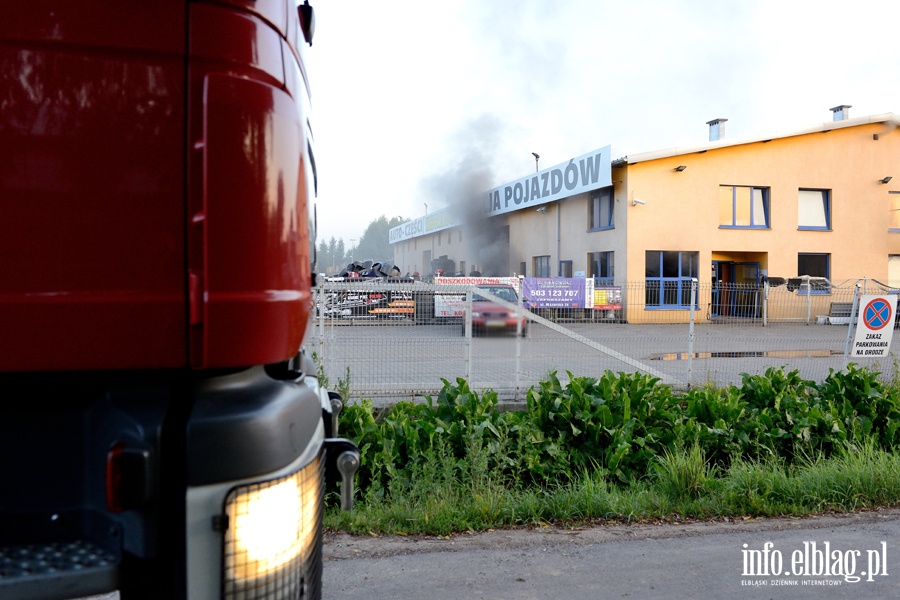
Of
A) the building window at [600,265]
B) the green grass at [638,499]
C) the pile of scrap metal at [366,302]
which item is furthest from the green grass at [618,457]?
the building window at [600,265]

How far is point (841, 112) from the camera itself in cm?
2919

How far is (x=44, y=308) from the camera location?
4.85 feet

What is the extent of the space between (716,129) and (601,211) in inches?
273

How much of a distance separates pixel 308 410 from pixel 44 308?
0.66 m

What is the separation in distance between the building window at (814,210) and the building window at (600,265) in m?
7.52

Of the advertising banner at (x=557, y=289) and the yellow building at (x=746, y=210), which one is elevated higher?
the yellow building at (x=746, y=210)

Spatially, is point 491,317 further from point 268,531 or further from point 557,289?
point 557,289

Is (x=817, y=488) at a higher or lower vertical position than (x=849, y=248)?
lower

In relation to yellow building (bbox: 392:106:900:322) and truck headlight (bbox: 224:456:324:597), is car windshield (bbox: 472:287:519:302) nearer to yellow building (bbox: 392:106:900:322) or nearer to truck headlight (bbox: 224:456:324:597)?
truck headlight (bbox: 224:456:324:597)

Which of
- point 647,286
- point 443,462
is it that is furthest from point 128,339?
point 647,286

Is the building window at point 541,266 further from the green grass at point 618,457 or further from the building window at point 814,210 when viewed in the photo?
the green grass at point 618,457

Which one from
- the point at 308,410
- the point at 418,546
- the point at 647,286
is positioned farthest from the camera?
the point at 647,286

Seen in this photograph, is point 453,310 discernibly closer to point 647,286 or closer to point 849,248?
point 647,286

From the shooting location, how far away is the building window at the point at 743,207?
26.4 m
